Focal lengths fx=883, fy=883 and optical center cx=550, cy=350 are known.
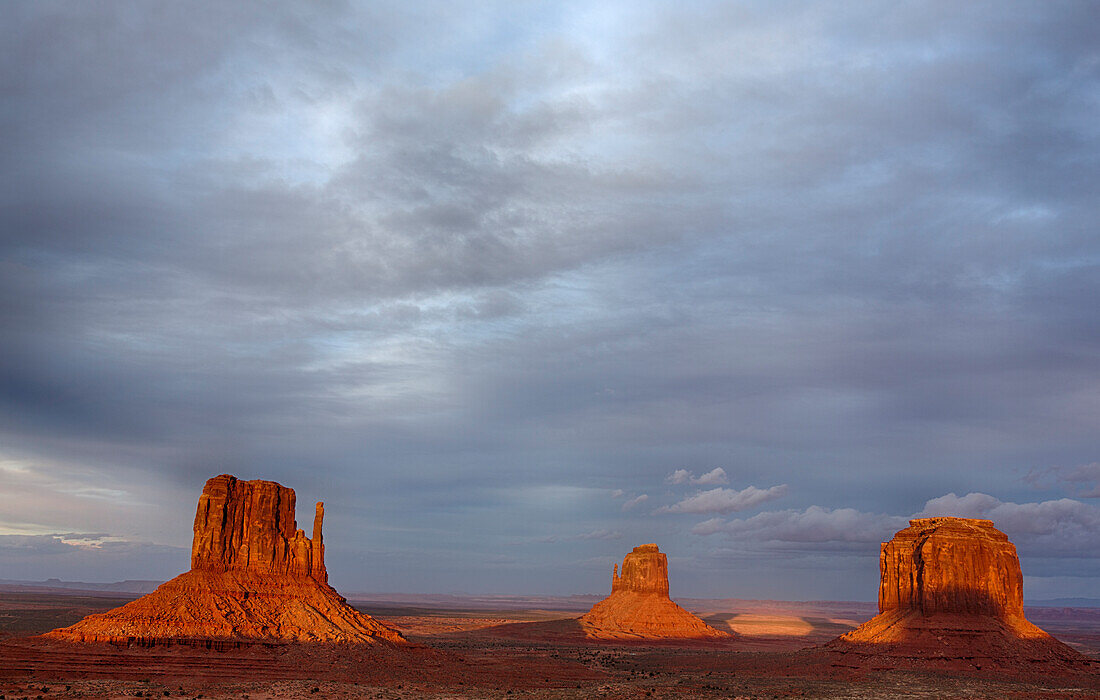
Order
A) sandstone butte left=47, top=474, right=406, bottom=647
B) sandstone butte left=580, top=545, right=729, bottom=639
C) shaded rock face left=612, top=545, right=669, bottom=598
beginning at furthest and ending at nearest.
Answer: shaded rock face left=612, top=545, right=669, bottom=598 < sandstone butte left=580, top=545, right=729, bottom=639 < sandstone butte left=47, top=474, right=406, bottom=647

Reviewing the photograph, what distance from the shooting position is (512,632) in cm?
16688

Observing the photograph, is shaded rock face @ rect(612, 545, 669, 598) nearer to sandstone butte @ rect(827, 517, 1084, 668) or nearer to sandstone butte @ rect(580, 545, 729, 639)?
sandstone butte @ rect(580, 545, 729, 639)

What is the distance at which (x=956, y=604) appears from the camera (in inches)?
3428

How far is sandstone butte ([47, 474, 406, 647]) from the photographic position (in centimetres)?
7094

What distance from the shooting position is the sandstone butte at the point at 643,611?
15875 centimetres

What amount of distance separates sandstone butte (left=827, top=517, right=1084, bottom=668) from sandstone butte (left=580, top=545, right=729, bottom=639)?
6718 centimetres

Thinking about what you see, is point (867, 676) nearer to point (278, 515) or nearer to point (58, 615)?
point (278, 515)

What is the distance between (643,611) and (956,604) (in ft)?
275

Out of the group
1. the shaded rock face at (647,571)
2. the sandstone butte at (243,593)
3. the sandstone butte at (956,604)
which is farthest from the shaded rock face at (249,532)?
the shaded rock face at (647,571)

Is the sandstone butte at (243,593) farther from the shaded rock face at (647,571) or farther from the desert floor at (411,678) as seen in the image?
the shaded rock face at (647,571)

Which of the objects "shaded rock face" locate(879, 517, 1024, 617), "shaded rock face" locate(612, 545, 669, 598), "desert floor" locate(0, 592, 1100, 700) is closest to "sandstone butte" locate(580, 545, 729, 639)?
"shaded rock face" locate(612, 545, 669, 598)

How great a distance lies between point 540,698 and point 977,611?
47.1 m

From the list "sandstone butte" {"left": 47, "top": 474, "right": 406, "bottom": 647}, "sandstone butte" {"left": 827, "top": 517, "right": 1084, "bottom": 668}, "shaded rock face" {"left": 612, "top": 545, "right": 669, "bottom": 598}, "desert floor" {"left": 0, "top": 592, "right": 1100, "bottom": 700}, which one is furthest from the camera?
"shaded rock face" {"left": 612, "top": 545, "right": 669, "bottom": 598}

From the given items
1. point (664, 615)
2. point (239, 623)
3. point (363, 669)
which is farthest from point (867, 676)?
point (664, 615)
